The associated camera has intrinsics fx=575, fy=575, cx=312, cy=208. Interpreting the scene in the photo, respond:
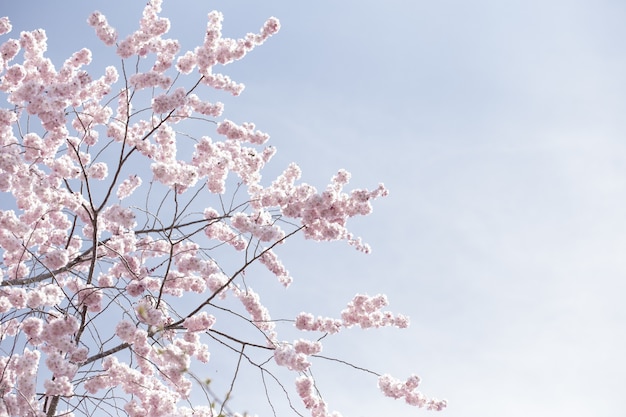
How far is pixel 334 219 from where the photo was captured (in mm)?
6277

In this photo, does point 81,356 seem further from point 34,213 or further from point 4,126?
point 4,126

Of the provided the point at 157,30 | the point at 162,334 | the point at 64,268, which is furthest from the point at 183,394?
the point at 157,30

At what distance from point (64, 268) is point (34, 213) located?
3.03ft

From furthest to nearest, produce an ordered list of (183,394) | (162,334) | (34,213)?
(34,213), (183,394), (162,334)

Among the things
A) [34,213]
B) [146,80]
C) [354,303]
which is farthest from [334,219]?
[34,213]

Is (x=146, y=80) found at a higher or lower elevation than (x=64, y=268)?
higher

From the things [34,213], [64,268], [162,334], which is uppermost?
[34,213]

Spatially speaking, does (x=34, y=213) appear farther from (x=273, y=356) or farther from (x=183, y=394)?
(x=273, y=356)

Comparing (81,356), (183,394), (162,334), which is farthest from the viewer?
(183,394)

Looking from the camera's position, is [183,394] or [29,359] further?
[183,394]

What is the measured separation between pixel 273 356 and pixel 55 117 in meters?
3.40

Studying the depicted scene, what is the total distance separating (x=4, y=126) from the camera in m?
6.56

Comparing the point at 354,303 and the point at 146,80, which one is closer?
the point at 146,80

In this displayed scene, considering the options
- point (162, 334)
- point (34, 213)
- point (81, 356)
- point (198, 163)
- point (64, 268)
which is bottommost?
point (81, 356)
